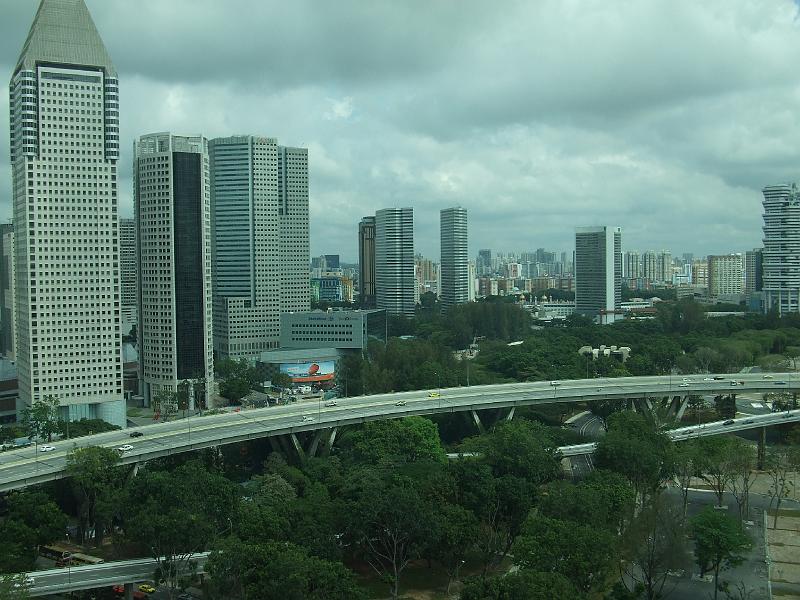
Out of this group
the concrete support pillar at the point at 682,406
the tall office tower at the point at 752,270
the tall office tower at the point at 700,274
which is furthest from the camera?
the tall office tower at the point at 700,274

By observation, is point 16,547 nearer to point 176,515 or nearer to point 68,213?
point 176,515

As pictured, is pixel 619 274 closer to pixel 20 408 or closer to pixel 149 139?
pixel 149 139

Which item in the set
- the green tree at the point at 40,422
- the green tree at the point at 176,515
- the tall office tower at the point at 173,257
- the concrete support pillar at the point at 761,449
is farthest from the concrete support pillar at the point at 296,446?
the concrete support pillar at the point at 761,449

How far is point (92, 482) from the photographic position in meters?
27.5

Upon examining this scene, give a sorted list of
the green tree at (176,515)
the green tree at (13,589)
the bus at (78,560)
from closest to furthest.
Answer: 1. the green tree at (13,589)
2. the green tree at (176,515)
3. the bus at (78,560)

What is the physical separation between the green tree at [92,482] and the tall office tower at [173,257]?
2452 centimetres

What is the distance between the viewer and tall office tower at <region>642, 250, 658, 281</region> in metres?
194

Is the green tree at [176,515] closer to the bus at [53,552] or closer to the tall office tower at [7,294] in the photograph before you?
the bus at [53,552]

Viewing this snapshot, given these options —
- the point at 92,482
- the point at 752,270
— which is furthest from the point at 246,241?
the point at 752,270

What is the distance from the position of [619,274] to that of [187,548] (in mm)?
98537

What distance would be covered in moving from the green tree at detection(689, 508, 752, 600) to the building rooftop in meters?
39.7

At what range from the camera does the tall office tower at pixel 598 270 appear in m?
107

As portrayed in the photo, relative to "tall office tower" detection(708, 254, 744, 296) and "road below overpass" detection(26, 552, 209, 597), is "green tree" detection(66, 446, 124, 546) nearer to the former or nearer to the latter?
"road below overpass" detection(26, 552, 209, 597)

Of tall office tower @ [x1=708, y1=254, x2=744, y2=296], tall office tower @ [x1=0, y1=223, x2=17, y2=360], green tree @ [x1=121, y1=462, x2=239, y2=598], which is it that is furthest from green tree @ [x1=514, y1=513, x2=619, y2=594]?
tall office tower @ [x1=708, y1=254, x2=744, y2=296]
